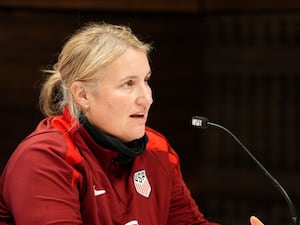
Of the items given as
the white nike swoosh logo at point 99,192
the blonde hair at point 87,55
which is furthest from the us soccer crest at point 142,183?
the blonde hair at point 87,55

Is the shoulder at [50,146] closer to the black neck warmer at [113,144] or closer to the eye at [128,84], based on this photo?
the black neck warmer at [113,144]

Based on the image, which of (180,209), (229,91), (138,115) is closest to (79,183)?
(138,115)

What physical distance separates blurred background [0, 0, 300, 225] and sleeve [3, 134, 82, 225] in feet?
A: 6.21

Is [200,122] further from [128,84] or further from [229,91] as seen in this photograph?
[229,91]

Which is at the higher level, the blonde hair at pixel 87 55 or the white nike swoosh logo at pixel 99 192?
the blonde hair at pixel 87 55

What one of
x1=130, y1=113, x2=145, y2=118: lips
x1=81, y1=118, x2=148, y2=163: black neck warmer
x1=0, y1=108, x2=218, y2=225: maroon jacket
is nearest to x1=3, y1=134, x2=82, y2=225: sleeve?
x1=0, y1=108, x2=218, y2=225: maroon jacket

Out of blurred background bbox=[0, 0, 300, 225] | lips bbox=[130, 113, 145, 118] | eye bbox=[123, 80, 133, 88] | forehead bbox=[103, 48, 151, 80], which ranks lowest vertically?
blurred background bbox=[0, 0, 300, 225]

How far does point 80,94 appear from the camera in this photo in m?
1.68

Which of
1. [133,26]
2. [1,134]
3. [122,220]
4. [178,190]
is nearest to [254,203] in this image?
[133,26]

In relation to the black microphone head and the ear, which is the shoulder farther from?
the black microphone head

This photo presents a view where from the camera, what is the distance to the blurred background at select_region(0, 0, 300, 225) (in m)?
3.44

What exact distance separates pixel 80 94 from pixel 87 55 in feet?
0.37

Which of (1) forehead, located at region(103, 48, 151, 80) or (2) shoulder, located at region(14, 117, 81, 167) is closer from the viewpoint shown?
(2) shoulder, located at region(14, 117, 81, 167)

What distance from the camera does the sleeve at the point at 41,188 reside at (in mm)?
1441
